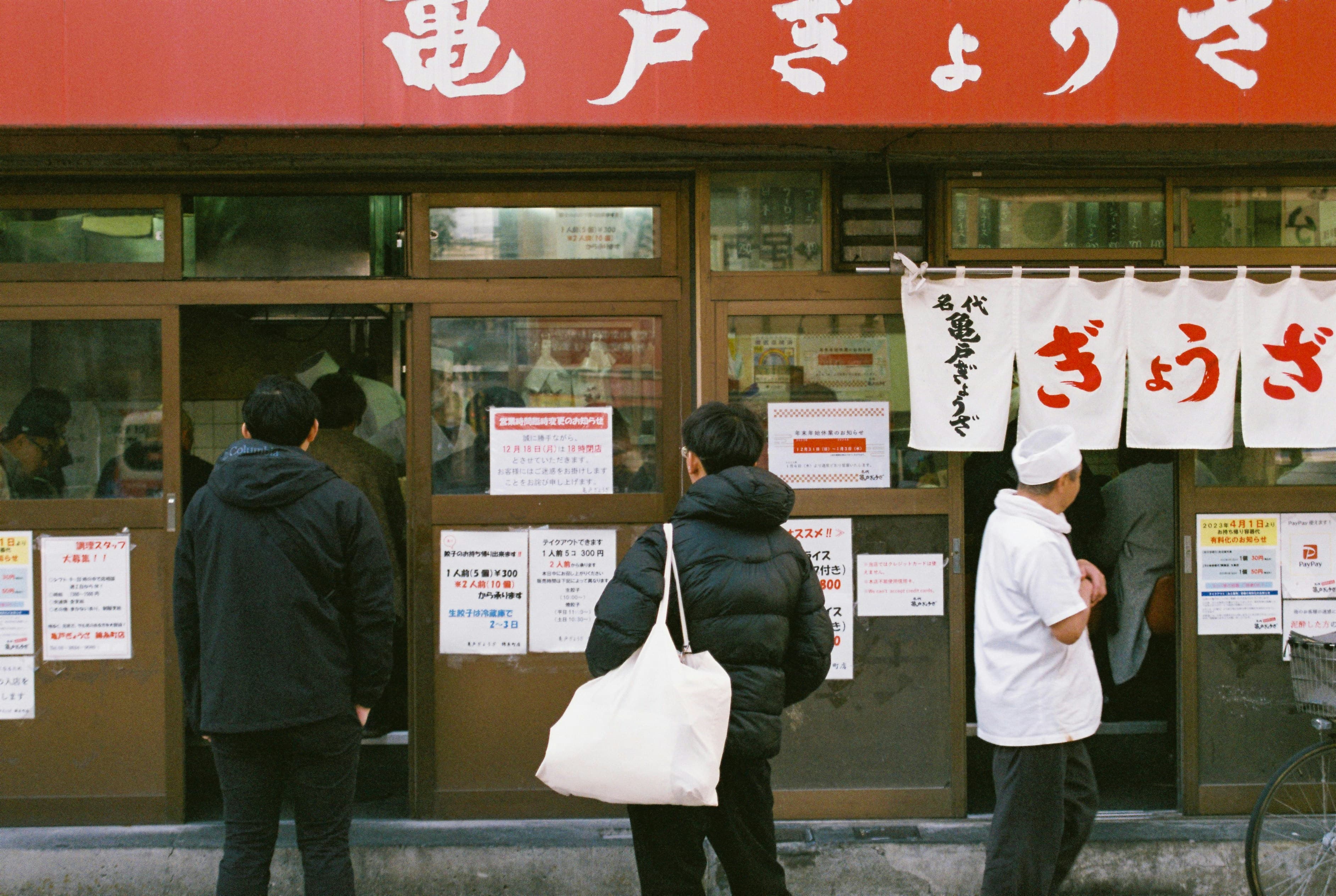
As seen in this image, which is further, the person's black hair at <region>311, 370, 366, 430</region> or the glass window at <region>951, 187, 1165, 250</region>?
the person's black hair at <region>311, 370, 366, 430</region>

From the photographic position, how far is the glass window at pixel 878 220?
5121 mm

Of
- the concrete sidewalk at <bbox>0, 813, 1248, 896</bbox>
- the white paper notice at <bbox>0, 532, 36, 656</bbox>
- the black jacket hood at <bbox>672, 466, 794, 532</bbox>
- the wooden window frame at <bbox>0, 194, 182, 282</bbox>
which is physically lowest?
the concrete sidewalk at <bbox>0, 813, 1248, 896</bbox>

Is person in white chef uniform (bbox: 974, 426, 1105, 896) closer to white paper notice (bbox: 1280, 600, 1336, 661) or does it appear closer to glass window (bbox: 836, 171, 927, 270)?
glass window (bbox: 836, 171, 927, 270)

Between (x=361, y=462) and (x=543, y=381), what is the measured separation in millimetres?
1401

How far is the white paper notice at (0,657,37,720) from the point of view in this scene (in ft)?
16.3

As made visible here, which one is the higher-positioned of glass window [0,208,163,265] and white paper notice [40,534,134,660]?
glass window [0,208,163,265]

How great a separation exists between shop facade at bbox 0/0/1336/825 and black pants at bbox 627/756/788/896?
1.62 metres

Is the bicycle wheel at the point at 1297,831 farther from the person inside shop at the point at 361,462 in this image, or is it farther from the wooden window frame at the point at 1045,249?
the person inside shop at the point at 361,462

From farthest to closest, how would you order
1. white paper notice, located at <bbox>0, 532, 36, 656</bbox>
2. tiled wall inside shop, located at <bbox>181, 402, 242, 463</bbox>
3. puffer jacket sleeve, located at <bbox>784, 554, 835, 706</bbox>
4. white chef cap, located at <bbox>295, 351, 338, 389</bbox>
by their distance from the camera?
tiled wall inside shop, located at <bbox>181, 402, 242, 463</bbox>
white chef cap, located at <bbox>295, 351, 338, 389</bbox>
white paper notice, located at <bbox>0, 532, 36, 656</bbox>
puffer jacket sleeve, located at <bbox>784, 554, 835, 706</bbox>

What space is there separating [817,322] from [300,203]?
2665 mm

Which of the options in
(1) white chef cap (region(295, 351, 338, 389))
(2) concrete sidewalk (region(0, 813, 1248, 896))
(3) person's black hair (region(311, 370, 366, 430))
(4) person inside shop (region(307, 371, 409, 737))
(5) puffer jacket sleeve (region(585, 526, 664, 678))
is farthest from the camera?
(1) white chef cap (region(295, 351, 338, 389))

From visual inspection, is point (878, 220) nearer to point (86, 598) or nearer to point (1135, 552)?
point (1135, 552)

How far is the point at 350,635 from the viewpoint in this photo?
12.0ft

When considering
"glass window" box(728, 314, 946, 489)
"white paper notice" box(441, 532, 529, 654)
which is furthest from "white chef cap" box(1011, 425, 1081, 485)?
"white paper notice" box(441, 532, 529, 654)
